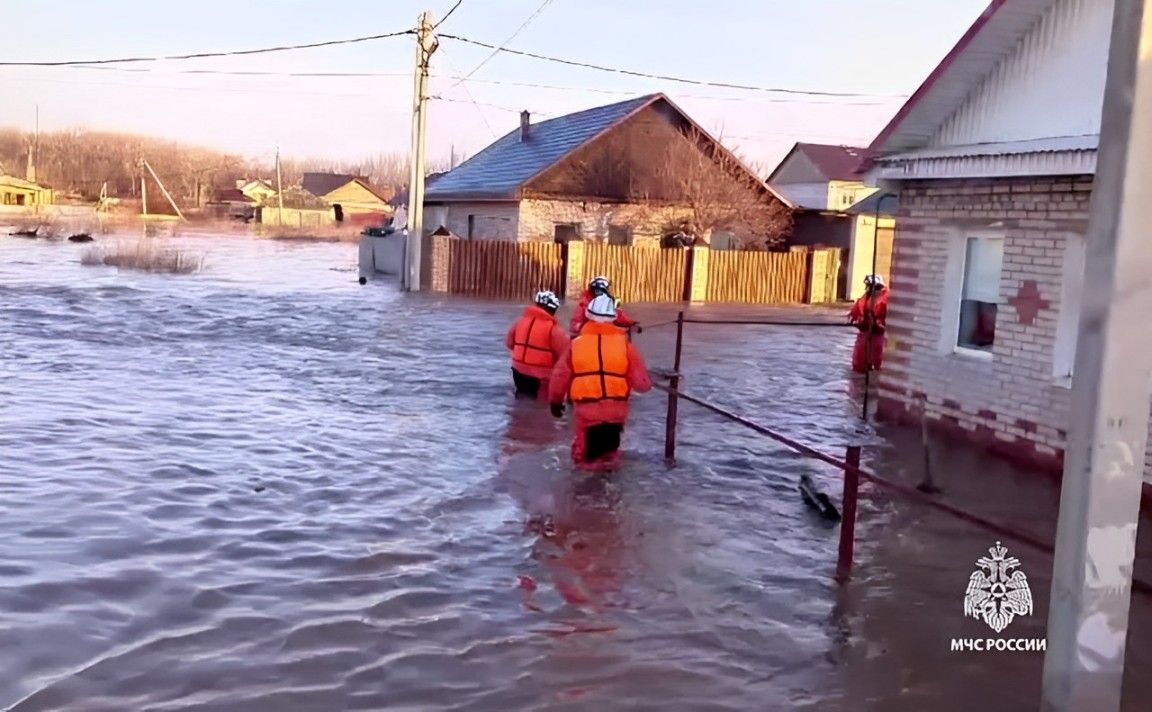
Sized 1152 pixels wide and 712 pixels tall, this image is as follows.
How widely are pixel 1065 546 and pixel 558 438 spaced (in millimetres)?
7134

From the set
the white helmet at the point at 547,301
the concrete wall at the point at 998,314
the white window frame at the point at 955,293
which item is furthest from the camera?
the white helmet at the point at 547,301

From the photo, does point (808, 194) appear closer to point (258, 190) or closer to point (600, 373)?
point (600, 373)

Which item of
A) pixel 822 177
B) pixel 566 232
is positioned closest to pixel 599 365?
pixel 566 232

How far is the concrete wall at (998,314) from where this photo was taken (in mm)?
9133

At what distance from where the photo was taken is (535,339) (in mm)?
11617

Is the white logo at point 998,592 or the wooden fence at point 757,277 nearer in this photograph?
the white logo at point 998,592

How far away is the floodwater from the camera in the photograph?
4.99 metres

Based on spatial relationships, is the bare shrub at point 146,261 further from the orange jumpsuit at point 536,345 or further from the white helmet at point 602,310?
the white helmet at point 602,310

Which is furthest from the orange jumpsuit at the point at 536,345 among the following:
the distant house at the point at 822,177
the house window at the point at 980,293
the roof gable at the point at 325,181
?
the roof gable at the point at 325,181

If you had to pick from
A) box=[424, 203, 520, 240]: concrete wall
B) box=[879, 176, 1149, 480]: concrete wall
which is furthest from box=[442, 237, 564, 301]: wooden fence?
box=[879, 176, 1149, 480]: concrete wall

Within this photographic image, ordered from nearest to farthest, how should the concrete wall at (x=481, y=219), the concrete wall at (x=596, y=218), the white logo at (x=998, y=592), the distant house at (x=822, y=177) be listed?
the white logo at (x=998, y=592) < the concrete wall at (x=596, y=218) < the concrete wall at (x=481, y=219) < the distant house at (x=822, y=177)

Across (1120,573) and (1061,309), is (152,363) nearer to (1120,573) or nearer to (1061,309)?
(1061,309)

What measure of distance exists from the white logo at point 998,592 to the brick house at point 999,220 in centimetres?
221

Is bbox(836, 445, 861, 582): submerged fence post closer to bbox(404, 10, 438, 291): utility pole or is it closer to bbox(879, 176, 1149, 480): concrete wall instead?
bbox(879, 176, 1149, 480): concrete wall
